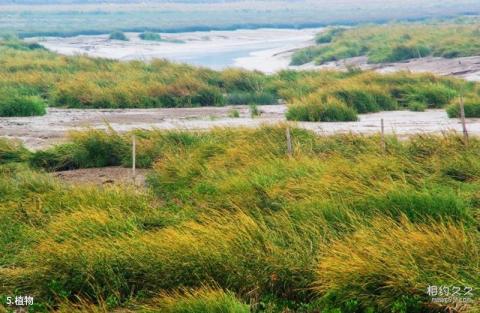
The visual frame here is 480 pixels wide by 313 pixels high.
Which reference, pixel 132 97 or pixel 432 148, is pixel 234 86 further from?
pixel 432 148

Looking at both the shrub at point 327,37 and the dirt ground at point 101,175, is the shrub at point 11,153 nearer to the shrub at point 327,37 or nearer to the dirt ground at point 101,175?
the dirt ground at point 101,175

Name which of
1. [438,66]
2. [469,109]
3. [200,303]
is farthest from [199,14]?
[200,303]

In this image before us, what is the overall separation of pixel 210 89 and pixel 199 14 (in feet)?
241

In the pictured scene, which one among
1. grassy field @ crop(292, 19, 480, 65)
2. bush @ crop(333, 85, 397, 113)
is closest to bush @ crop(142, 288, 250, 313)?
bush @ crop(333, 85, 397, 113)

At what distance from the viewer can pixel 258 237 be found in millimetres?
8523

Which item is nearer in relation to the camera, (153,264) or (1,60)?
(153,264)

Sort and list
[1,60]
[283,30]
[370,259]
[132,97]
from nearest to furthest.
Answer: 1. [370,259]
2. [132,97]
3. [1,60]
4. [283,30]

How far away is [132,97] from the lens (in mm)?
23219

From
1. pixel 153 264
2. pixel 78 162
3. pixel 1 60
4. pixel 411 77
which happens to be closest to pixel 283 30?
pixel 1 60

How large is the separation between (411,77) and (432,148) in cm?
1210

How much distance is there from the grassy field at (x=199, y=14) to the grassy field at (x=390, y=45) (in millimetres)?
27596

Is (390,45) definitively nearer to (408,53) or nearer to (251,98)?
(408,53)

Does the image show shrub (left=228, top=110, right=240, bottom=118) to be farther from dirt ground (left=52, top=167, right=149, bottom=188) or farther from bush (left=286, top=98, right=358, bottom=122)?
dirt ground (left=52, top=167, right=149, bottom=188)

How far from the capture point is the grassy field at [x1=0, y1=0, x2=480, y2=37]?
75.6m
